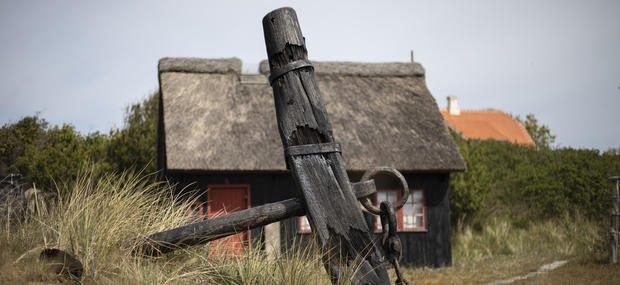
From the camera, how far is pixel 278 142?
31.8ft

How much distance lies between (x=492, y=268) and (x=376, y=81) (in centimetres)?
504

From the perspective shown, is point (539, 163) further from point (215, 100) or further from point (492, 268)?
point (215, 100)

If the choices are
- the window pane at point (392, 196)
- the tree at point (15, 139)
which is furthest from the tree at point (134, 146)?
the window pane at point (392, 196)

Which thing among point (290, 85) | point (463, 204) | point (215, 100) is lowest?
point (463, 204)

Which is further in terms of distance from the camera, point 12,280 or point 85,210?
point 85,210

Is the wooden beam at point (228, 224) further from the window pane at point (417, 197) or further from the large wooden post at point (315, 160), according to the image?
the window pane at point (417, 197)

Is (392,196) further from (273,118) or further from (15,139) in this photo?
(15,139)

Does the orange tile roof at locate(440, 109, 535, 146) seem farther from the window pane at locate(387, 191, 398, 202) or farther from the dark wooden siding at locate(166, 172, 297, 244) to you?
the dark wooden siding at locate(166, 172, 297, 244)

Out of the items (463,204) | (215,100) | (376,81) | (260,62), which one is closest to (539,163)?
(463,204)

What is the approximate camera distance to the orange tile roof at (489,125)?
28016 millimetres

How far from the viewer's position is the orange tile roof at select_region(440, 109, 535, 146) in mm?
28016

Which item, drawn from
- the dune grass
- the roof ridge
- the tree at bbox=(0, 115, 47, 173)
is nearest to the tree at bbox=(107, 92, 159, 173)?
the tree at bbox=(0, 115, 47, 173)

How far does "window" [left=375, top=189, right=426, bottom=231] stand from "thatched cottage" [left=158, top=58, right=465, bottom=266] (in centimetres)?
2

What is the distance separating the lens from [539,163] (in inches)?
588
